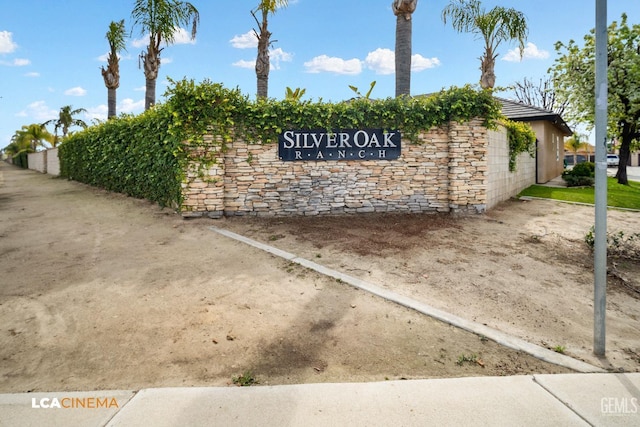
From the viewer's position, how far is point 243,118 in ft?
28.6

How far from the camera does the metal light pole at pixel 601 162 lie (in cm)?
332

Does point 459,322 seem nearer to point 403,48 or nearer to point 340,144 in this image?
point 340,144

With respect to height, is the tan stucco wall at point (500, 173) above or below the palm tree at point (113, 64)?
below

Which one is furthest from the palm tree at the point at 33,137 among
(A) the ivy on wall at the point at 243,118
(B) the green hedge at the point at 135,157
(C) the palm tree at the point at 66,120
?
(A) the ivy on wall at the point at 243,118

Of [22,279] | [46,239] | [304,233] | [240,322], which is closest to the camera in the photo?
[240,322]

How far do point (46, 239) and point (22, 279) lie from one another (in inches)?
89.3

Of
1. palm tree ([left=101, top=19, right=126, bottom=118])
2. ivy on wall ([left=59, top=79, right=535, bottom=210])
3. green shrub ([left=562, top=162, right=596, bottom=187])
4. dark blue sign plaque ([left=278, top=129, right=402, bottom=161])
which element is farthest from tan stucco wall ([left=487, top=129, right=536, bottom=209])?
palm tree ([left=101, top=19, right=126, bottom=118])

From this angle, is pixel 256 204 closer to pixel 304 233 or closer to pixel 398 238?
pixel 304 233

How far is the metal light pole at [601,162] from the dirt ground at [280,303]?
623mm

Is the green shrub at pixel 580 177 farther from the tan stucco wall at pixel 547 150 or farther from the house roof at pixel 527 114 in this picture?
the house roof at pixel 527 114

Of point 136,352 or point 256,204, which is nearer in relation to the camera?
point 136,352

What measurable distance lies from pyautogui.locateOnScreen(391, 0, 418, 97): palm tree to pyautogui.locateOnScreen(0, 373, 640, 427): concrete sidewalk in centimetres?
912

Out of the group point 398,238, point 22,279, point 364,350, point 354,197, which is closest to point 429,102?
point 354,197

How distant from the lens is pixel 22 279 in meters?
5.20
